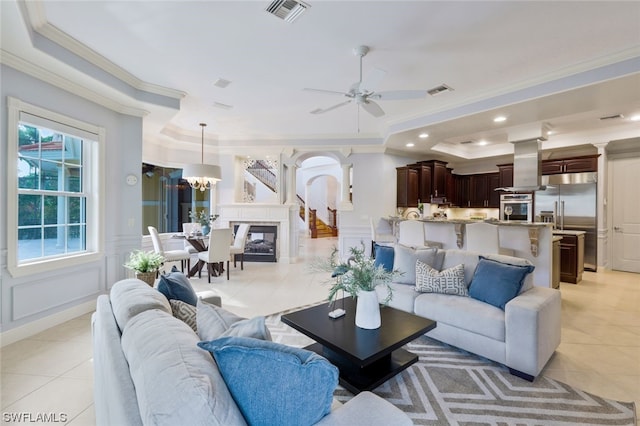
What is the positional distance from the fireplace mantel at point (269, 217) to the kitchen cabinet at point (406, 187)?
101 inches

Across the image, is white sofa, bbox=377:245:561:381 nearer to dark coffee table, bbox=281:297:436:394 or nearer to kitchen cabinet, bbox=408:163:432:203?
dark coffee table, bbox=281:297:436:394

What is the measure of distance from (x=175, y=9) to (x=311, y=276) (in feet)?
14.3

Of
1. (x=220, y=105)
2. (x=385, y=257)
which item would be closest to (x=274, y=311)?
(x=385, y=257)

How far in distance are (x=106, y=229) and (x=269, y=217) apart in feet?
11.3

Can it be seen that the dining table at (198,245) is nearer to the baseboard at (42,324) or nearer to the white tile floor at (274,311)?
the white tile floor at (274,311)

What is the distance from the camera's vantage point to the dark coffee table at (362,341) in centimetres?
192

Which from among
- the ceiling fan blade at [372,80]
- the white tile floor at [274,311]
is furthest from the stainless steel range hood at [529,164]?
the ceiling fan blade at [372,80]

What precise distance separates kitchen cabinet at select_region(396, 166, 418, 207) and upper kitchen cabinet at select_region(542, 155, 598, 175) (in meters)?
2.67

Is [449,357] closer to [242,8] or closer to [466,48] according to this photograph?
[466,48]

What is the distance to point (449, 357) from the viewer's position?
258 cm

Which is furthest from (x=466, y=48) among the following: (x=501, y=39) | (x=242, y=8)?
(x=242, y=8)

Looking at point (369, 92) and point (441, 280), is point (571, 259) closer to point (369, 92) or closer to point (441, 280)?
point (441, 280)

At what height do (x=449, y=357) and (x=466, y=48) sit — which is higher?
(x=466, y=48)

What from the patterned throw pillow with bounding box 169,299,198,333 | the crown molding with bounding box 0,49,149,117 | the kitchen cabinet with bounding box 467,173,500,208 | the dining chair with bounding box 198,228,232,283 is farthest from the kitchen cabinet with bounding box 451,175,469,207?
the patterned throw pillow with bounding box 169,299,198,333
